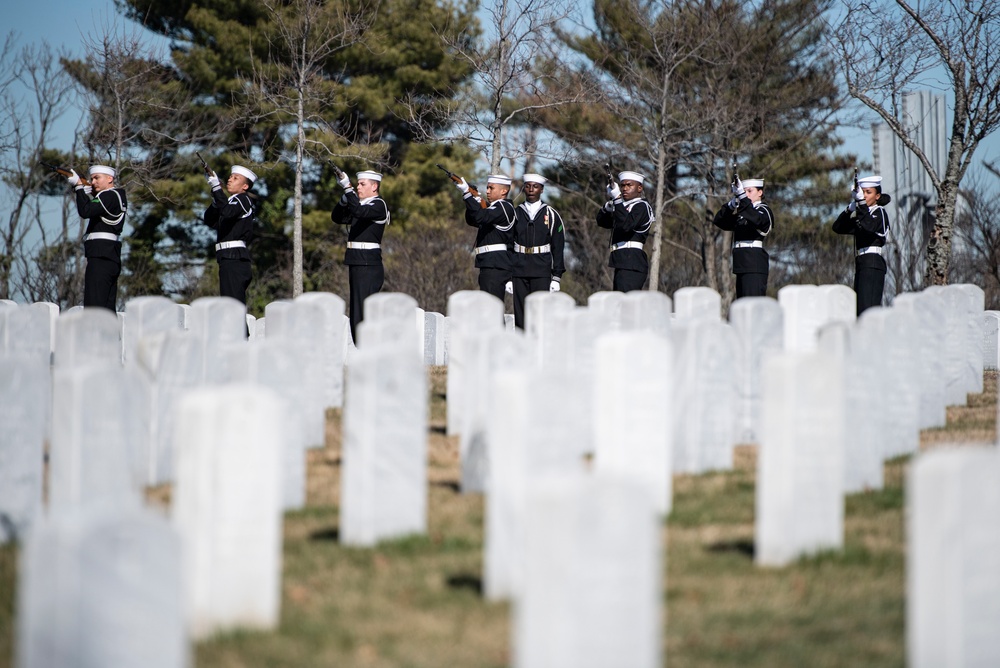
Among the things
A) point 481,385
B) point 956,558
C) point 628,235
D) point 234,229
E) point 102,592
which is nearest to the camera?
point 102,592

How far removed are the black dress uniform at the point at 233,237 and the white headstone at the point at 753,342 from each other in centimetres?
621

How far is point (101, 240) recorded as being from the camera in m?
11.8

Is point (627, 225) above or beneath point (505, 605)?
above

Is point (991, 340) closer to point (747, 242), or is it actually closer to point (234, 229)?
point (747, 242)

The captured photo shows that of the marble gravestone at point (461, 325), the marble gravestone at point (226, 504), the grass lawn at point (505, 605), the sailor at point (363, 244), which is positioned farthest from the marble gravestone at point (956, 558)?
the sailor at point (363, 244)

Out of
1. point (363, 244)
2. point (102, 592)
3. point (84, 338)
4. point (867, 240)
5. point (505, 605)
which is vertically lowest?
point (505, 605)

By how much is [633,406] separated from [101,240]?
8.22 meters

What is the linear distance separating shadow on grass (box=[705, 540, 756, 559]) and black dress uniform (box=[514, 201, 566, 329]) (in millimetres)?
7373


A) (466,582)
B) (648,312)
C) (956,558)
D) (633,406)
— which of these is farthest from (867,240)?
(956,558)

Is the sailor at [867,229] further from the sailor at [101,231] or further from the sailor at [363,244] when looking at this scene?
the sailor at [101,231]

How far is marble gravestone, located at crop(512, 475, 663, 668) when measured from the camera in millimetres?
2900

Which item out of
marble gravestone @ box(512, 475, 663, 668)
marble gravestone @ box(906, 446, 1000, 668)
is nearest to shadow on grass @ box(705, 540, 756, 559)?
marble gravestone @ box(906, 446, 1000, 668)

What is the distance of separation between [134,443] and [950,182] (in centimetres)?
1344

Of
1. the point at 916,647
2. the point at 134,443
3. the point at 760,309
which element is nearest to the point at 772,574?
the point at 916,647
